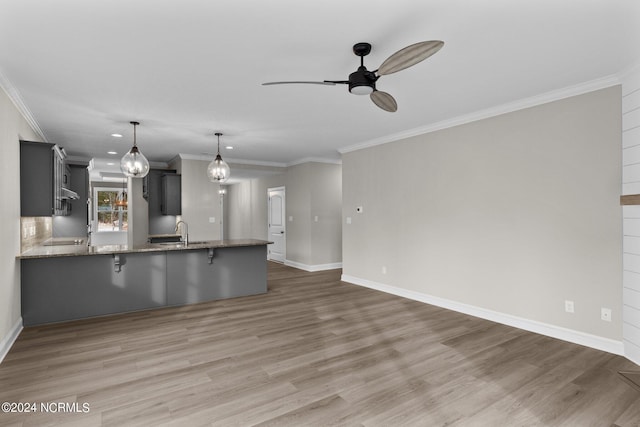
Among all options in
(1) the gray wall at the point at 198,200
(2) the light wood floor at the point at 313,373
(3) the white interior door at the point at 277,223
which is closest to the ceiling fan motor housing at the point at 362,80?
(2) the light wood floor at the point at 313,373

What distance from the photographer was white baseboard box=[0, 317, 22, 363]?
309cm

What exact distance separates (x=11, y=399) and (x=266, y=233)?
742 cm

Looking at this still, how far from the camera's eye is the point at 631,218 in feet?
9.94

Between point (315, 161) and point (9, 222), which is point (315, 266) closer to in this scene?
point (315, 161)

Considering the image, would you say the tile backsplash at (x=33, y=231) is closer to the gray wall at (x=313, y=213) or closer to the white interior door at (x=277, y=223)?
the gray wall at (x=313, y=213)

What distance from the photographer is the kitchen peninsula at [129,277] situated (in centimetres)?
408

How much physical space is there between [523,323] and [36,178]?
596 centimetres

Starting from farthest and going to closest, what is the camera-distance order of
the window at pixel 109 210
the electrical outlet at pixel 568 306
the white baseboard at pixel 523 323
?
the window at pixel 109 210 < the electrical outlet at pixel 568 306 < the white baseboard at pixel 523 323

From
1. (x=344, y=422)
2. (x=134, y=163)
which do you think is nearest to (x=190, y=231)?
(x=134, y=163)

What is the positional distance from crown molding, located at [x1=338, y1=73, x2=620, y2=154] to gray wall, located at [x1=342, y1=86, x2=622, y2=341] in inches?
2.3

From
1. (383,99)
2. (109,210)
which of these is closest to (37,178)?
(383,99)

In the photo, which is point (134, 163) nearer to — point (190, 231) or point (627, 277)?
point (190, 231)

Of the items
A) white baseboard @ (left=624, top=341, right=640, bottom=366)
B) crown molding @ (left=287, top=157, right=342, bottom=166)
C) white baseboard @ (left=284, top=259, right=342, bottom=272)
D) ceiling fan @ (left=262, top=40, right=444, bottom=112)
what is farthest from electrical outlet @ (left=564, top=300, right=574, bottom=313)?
crown molding @ (left=287, top=157, right=342, bottom=166)

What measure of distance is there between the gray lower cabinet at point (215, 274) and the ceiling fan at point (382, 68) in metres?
3.40
